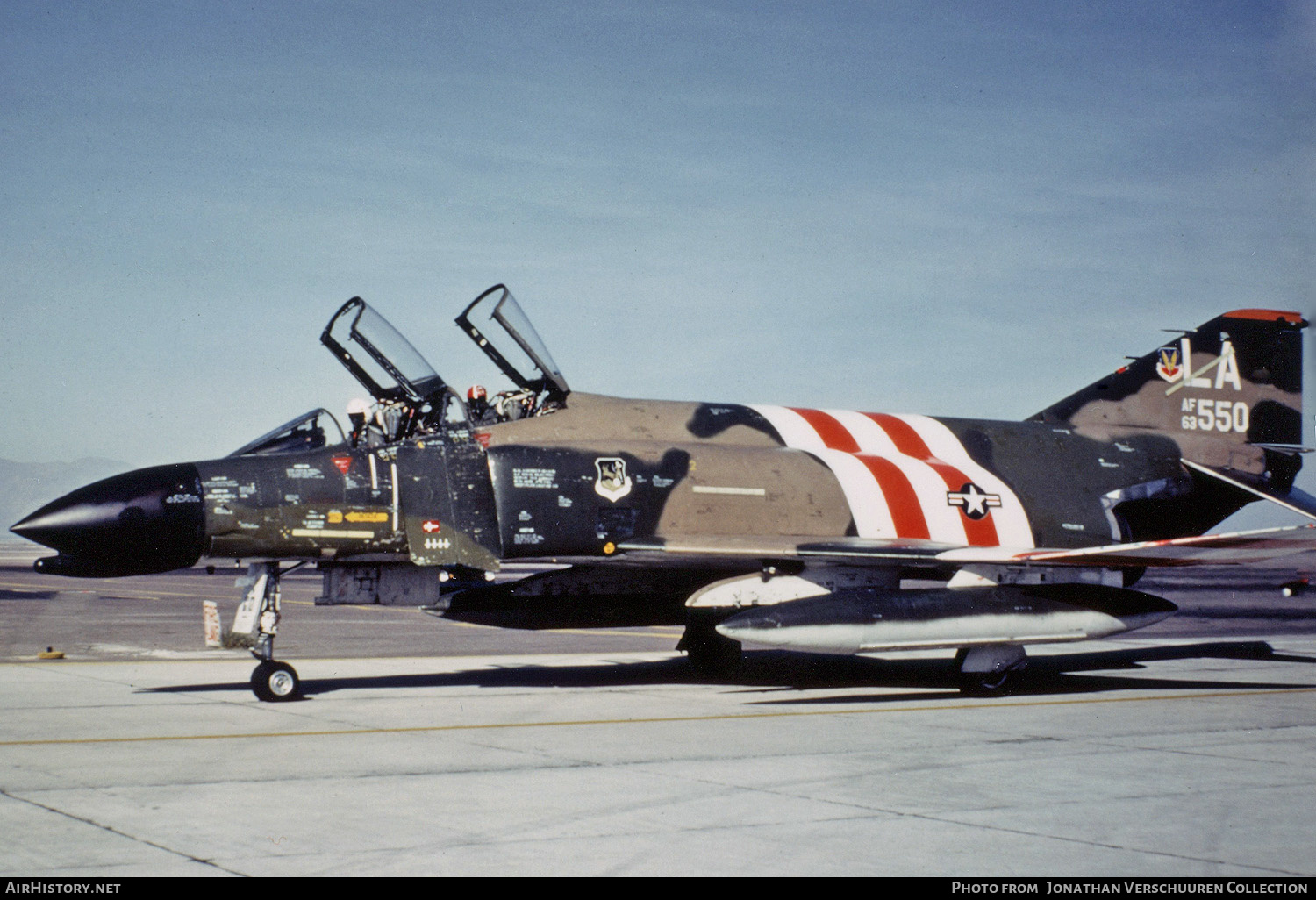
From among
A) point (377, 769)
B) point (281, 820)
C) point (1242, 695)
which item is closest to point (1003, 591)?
point (1242, 695)

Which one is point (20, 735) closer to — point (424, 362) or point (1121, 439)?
point (424, 362)

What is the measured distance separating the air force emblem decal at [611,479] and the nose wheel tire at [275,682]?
3417 mm

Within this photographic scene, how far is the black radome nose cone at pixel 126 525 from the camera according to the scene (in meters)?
10.5

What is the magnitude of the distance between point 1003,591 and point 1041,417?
5.47 m

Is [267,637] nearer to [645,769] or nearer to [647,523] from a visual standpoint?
[647,523]

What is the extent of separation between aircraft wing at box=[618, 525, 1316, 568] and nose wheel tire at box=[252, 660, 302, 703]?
333cm

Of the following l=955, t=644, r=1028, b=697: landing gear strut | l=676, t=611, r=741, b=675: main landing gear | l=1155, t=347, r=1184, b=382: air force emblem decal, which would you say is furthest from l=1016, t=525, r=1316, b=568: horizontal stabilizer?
l=1155, t=347, r=1184, b=382: air force emblem decal

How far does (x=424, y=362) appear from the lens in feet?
42.7

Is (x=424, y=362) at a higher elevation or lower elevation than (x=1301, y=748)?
higher

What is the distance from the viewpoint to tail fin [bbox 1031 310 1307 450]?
17.5 meters

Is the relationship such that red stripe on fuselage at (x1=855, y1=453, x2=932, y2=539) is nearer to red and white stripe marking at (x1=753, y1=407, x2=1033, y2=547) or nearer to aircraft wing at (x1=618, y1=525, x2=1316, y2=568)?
red and white stripe marking at (x1=753, y1=407, x2=1033, y2=547)

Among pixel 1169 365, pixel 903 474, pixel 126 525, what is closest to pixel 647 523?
pixel 903 474

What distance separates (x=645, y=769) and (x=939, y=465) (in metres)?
7.93

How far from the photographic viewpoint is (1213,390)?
17.6 meters
